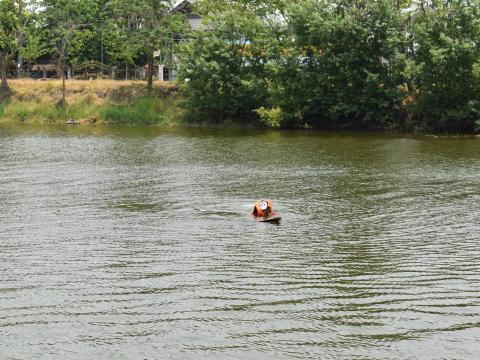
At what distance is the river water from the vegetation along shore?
66.6 ft

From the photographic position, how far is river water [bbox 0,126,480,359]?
1378 centimetres

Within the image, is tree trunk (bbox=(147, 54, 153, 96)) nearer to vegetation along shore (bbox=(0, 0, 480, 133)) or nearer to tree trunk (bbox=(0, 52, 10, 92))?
vegetation along shore (bbox=(0, 0, 480, 133))

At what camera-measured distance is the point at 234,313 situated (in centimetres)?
1510

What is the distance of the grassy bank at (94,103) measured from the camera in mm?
72250

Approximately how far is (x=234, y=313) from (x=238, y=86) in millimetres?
52616

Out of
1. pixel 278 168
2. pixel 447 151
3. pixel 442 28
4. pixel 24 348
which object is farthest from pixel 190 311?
pixel 442 28

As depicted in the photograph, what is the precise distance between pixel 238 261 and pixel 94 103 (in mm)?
58920

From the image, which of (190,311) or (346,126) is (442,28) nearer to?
(346,126)

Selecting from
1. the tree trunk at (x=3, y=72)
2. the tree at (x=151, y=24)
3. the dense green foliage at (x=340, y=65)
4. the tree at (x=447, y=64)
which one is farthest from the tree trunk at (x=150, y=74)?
the tree at (x=447, y=64)

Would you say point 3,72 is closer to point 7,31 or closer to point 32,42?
point 7,31

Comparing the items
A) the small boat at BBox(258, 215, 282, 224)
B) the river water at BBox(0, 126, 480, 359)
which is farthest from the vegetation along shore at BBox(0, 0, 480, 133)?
the small boat at BBox(258, 215, 282, 224)

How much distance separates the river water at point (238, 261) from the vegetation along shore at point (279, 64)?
66.6 ft

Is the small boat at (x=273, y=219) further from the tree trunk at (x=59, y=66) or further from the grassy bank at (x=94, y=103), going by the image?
the tree trunk at (x=59, y=66)

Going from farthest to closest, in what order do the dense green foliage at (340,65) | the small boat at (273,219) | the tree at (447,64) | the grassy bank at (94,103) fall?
the grassy bank at (94,103), the dense green foliage at (340,65), the tree at (447,64), the small boat at (273,219)
